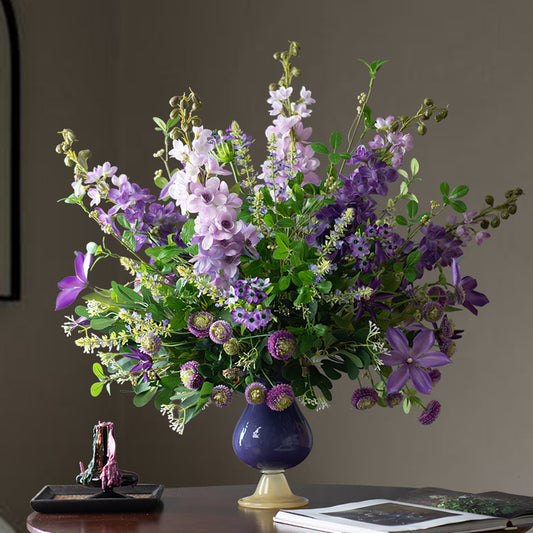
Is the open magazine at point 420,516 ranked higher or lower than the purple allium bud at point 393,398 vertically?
lower

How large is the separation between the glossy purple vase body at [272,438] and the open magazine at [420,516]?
0.12 metres

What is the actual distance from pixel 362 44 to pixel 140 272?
6.15 feet

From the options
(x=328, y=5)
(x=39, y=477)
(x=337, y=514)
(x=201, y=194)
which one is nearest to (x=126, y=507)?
(x=337, y=514)

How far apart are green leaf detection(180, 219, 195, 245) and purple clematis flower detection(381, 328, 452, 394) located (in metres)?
0.36

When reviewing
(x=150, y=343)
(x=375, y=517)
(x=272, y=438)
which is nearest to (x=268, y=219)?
(x=150, y=343)

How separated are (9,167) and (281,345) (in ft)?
5.93

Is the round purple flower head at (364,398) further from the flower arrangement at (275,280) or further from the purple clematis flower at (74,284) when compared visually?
the purple clematis flower at (74,284)

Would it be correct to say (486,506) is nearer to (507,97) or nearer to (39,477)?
(507,97)

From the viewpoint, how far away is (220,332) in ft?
4.22

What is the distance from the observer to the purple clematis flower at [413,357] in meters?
1.32

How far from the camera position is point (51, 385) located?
2.95 m

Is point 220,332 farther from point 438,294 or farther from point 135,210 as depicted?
point 438,294

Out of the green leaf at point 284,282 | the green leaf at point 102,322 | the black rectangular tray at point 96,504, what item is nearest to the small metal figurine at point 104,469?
the black rectangular tray at point 96,504

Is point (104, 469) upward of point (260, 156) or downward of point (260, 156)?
Result: downward
